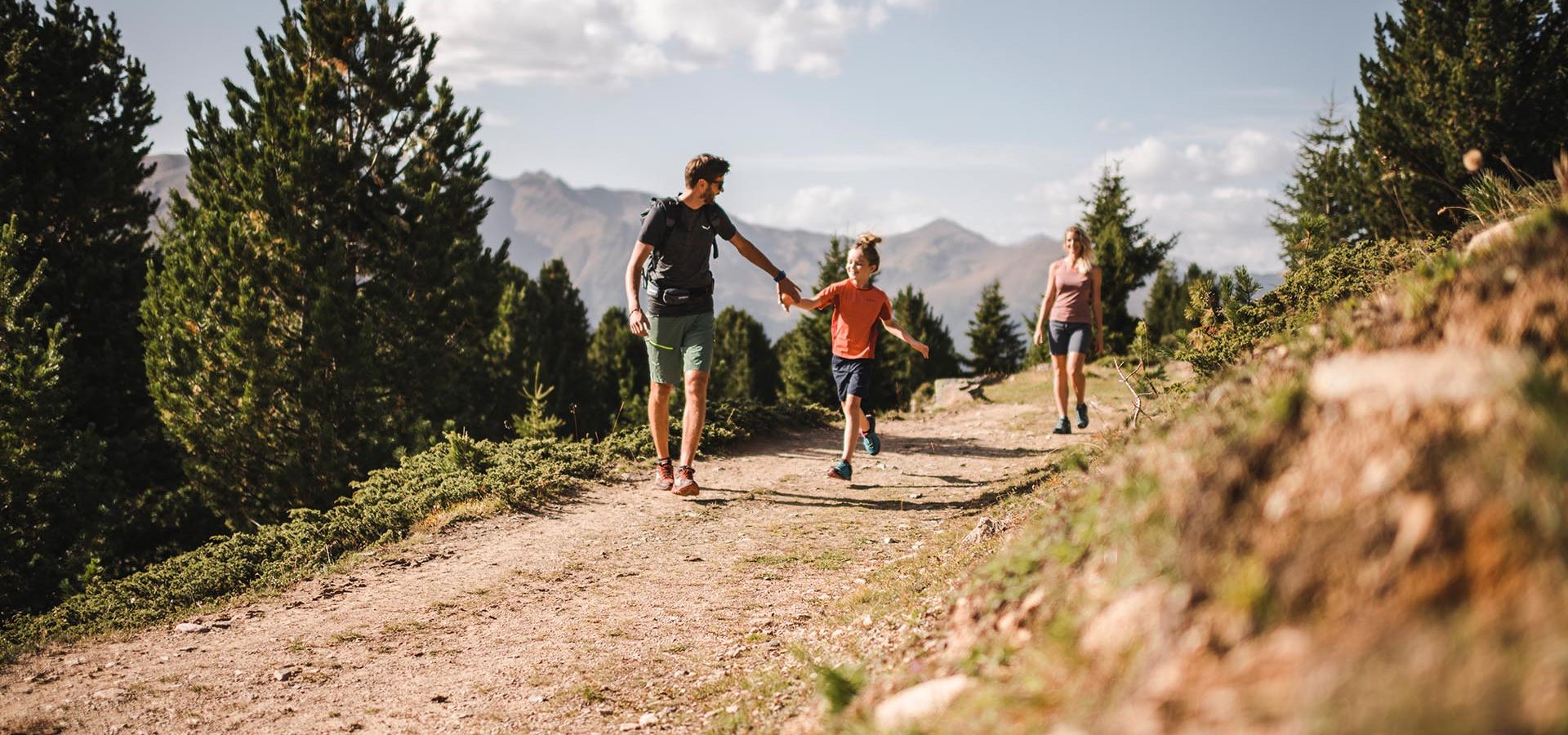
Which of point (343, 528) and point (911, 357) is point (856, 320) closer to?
point (343, 528)

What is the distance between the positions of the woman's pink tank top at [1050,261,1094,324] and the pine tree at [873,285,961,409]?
1031 inches

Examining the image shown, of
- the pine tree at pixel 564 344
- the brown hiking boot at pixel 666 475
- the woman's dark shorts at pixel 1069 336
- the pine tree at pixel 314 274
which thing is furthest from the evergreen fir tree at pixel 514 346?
the woman's dark shorts at pixel 1069 336

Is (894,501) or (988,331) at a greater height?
(988,331)

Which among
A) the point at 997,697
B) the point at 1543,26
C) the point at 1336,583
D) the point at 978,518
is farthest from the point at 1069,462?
Answer: the point at 1543,26

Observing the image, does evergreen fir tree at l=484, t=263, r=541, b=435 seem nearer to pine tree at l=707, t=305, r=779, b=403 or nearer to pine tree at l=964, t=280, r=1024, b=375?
pine tree at l=707, t=305, r=779, b=403

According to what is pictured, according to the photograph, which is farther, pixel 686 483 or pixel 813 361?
pixel 813 361

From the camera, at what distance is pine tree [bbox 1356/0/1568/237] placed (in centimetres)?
1809

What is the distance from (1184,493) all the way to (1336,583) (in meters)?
0.65

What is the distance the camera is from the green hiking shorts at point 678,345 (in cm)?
768

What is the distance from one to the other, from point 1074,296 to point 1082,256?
520 millimetres

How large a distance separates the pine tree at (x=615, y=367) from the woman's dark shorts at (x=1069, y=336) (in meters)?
30.0

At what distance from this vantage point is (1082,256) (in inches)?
387

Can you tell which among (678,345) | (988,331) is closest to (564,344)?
(988,331)

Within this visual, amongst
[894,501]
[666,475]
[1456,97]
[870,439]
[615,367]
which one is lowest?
[894,501]
